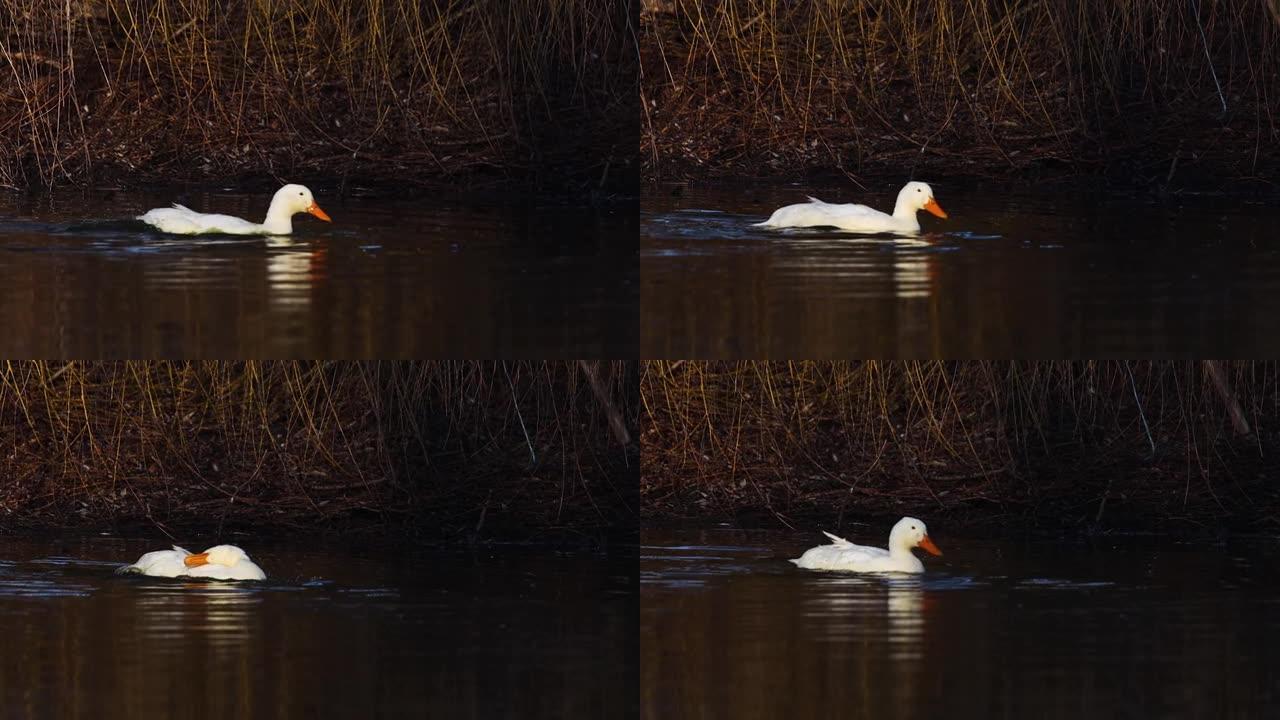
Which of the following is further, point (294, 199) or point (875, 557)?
point (294, 199)

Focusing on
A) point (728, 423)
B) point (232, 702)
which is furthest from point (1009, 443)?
point (232, 702)

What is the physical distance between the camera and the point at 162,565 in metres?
10.2

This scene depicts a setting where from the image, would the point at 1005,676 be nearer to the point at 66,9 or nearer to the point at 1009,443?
the point at 1009,443

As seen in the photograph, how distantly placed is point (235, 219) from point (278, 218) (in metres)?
0.23

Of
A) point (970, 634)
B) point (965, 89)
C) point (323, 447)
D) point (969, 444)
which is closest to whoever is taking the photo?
point (970, 634)

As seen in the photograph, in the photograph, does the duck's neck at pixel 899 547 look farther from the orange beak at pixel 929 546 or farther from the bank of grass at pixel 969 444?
the bank of grass at pixel 969 444

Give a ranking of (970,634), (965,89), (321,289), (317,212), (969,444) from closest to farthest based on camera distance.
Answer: (970,634), (321,289), (317,212), (969,444), (965,89)

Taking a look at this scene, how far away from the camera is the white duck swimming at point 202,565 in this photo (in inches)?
397

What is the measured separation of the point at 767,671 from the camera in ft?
25.4

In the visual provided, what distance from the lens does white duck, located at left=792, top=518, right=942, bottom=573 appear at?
10406 millimetres

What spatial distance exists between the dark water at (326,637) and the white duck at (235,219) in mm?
1793

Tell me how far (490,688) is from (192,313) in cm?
240

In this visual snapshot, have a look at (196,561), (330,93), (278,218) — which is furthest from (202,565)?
(330,93)

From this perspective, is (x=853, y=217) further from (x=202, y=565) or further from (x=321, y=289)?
(x=202, y=565)
